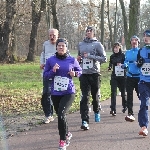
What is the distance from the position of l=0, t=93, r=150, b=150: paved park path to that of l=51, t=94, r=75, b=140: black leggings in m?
0.31

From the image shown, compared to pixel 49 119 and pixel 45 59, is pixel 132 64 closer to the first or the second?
pixel 45 59

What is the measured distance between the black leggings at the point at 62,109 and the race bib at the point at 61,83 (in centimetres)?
15

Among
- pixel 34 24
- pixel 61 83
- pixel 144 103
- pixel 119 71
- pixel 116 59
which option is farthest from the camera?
pixel 34 24

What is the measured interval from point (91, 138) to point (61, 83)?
4.31 feet

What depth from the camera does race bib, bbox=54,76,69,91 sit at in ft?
21.9

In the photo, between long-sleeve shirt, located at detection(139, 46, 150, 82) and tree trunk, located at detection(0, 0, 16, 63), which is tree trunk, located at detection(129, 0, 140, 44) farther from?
long-sleeve shirt, located at detection(139, 46, 150, 82)

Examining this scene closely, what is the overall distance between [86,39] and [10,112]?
316 cm

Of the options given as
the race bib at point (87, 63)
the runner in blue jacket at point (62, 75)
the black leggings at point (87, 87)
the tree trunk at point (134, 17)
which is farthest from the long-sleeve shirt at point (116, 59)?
the tree trunk at point (134, 17)

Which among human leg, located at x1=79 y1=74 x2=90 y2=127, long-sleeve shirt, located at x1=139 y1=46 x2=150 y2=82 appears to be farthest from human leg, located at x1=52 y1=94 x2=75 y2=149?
long-sleeve shirt, located at x1=139 y1=46 x2=150 y2=82

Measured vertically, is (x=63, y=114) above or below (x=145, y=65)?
below

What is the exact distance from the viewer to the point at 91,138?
7.25 m

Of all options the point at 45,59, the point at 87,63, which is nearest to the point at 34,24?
the point at 45,59

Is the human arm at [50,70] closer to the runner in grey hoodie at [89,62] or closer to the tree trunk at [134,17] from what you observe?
the runner in grey hoodie at [89,62]

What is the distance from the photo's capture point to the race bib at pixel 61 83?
6684 millimetres
